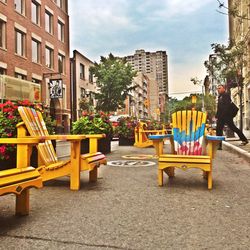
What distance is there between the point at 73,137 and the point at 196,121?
2.34 m

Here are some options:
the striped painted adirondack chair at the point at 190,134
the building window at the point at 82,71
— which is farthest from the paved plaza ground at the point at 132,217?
the building window at the point at 82,71

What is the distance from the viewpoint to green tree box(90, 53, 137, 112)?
38.2 metres

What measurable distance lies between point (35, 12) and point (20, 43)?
14.2 feet

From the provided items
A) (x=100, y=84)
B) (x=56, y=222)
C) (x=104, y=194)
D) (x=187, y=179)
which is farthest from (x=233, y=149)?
(x=100, y=84)

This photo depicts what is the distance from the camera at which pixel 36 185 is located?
341 centimetres

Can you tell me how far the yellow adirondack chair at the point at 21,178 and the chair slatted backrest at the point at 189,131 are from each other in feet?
10.2

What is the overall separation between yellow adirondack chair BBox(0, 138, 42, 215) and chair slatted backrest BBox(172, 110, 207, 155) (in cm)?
310

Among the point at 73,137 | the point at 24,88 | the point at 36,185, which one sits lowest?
the point at 36,185

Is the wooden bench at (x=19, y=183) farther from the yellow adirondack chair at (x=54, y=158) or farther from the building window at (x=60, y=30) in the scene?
the building window at (x=60, y=30)

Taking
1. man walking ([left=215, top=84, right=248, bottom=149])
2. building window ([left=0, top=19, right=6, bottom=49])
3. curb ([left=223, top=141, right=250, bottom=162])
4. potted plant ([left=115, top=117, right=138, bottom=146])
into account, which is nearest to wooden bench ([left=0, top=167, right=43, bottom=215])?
curb ([left=223, top=141, right=250, bottom=162])

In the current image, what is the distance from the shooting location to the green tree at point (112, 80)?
38.2 metres

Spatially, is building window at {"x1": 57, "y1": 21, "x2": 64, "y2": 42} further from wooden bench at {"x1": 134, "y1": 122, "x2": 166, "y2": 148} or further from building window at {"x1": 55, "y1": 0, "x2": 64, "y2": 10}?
wooden bench at {"x1": 134, "y1": 122, "x2": 166, "y2": 148}

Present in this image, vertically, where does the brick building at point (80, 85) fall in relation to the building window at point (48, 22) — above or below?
below

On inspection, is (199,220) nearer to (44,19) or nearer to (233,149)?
(233,149)
